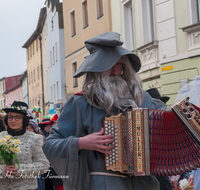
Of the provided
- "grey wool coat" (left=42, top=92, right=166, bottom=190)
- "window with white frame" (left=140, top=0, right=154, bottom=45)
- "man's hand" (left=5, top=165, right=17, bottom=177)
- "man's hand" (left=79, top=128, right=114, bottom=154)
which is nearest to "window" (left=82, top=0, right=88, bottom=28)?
"window with white frame" (left=140, top=0, right=154, bottom=45)

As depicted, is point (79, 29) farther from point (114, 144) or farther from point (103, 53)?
point (114, 144)

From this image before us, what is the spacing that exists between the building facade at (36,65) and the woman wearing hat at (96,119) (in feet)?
118

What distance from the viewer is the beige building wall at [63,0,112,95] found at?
58.0 ft

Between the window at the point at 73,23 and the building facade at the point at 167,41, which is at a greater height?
the window at the point at 73,23

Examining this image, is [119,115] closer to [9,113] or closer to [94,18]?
[9,113]

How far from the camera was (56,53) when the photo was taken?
31312mm

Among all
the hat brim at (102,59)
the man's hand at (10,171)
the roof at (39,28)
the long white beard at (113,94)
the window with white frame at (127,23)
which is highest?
the roof at (39,28)

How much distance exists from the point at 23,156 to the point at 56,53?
2648 centimetres

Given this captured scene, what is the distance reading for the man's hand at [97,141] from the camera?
2.80 m

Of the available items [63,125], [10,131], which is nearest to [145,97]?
[63,125]

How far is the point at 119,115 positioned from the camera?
2.85 m

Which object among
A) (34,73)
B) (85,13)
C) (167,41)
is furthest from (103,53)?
(34,73)

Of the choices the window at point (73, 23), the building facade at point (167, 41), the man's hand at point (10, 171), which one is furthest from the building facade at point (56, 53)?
the man's hand at point (10, 171)

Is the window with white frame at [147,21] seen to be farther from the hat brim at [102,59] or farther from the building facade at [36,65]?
the building facade at [36,65]
